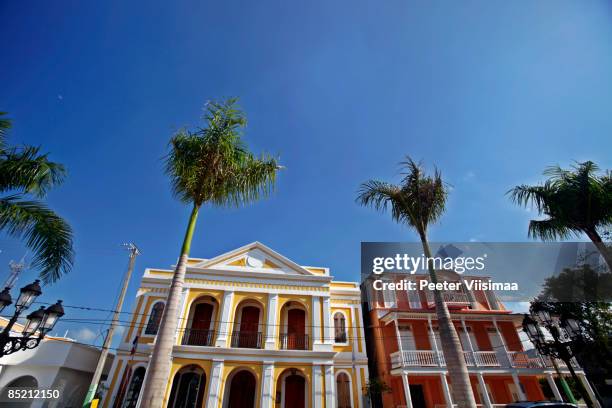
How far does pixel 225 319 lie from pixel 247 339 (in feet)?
7.26

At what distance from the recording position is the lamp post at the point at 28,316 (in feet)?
21.1

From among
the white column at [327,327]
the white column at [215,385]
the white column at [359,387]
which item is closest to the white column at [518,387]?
the white column at [359,387]

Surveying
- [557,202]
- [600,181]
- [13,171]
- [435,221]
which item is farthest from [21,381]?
[600,181]

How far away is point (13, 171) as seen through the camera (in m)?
6.38

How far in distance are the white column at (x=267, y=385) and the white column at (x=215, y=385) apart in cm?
204

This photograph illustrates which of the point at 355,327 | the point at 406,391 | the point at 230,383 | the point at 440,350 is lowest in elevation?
the point at 406,391

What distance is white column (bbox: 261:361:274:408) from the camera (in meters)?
13.4

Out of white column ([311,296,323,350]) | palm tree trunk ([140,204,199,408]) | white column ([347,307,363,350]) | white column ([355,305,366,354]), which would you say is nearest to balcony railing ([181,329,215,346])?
white column ([311,296,323,350])

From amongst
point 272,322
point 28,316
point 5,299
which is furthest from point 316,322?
point 5,299

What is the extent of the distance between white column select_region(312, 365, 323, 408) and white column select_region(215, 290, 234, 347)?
187 inches

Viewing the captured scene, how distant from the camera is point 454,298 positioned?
1998 centimetres

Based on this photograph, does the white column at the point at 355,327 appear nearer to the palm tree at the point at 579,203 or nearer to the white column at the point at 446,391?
the white column at the point at 446,391

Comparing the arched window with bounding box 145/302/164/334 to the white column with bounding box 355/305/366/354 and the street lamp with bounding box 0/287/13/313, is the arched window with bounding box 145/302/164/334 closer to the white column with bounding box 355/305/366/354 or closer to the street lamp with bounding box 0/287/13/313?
the street lamp with bounding box 0/287/13/313

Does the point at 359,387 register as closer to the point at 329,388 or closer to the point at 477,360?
the point at 329,388
